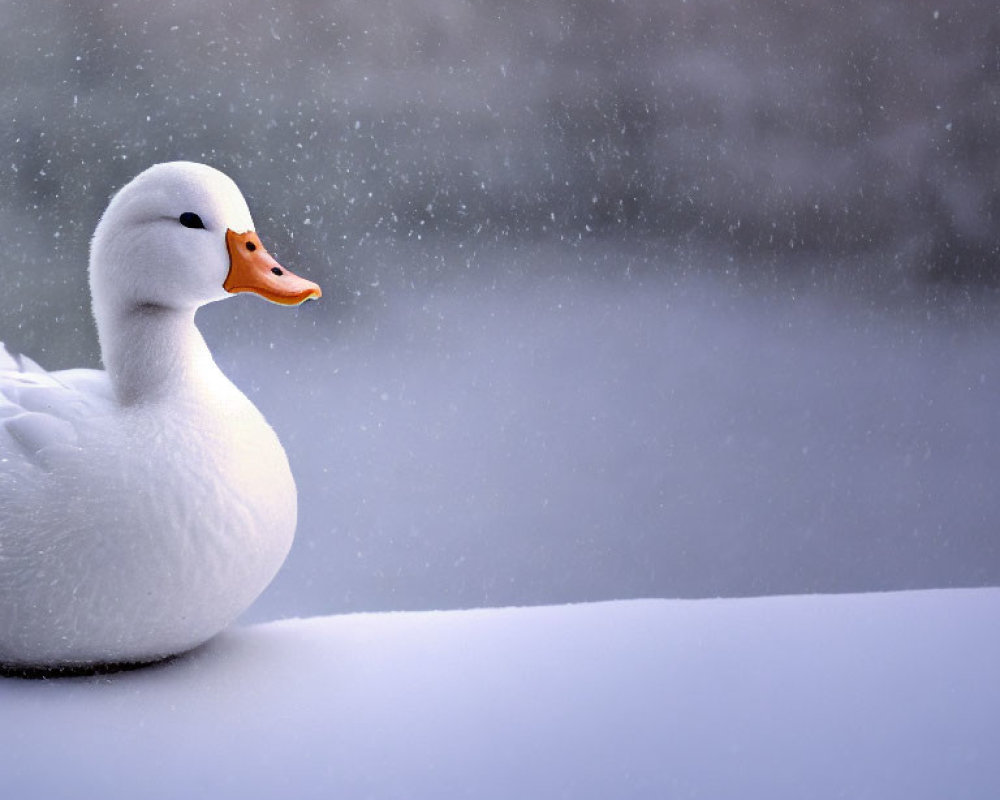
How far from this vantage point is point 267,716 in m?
0.59

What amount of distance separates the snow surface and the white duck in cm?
5

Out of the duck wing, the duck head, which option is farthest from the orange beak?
the duck wing

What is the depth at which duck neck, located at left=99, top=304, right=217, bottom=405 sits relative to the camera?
0.65 m

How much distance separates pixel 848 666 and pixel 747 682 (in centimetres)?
8

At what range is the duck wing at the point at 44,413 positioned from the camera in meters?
0.61

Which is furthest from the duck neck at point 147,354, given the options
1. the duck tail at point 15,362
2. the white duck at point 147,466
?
the duck tail at point 15,362

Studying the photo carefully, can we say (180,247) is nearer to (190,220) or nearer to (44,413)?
(190,220)

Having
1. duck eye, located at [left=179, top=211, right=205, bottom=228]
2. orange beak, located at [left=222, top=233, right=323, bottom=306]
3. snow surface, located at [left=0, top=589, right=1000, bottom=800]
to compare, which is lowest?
snow surface, located at [left=0, top=589, right=1000, bottom=800]

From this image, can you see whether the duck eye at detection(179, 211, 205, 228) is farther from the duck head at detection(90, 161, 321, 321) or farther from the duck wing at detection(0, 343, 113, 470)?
the duck wing at detection(0, 343, 113, 470)

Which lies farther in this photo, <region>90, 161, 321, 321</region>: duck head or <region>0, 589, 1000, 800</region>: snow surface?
<region>90, 161, 321, 321</region>: duck head

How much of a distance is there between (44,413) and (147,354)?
7cm

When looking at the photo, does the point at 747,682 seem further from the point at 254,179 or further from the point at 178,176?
the point at 254,179

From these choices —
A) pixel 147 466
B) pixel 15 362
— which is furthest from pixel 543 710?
pixel 15 362

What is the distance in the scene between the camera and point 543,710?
0.60 metres
